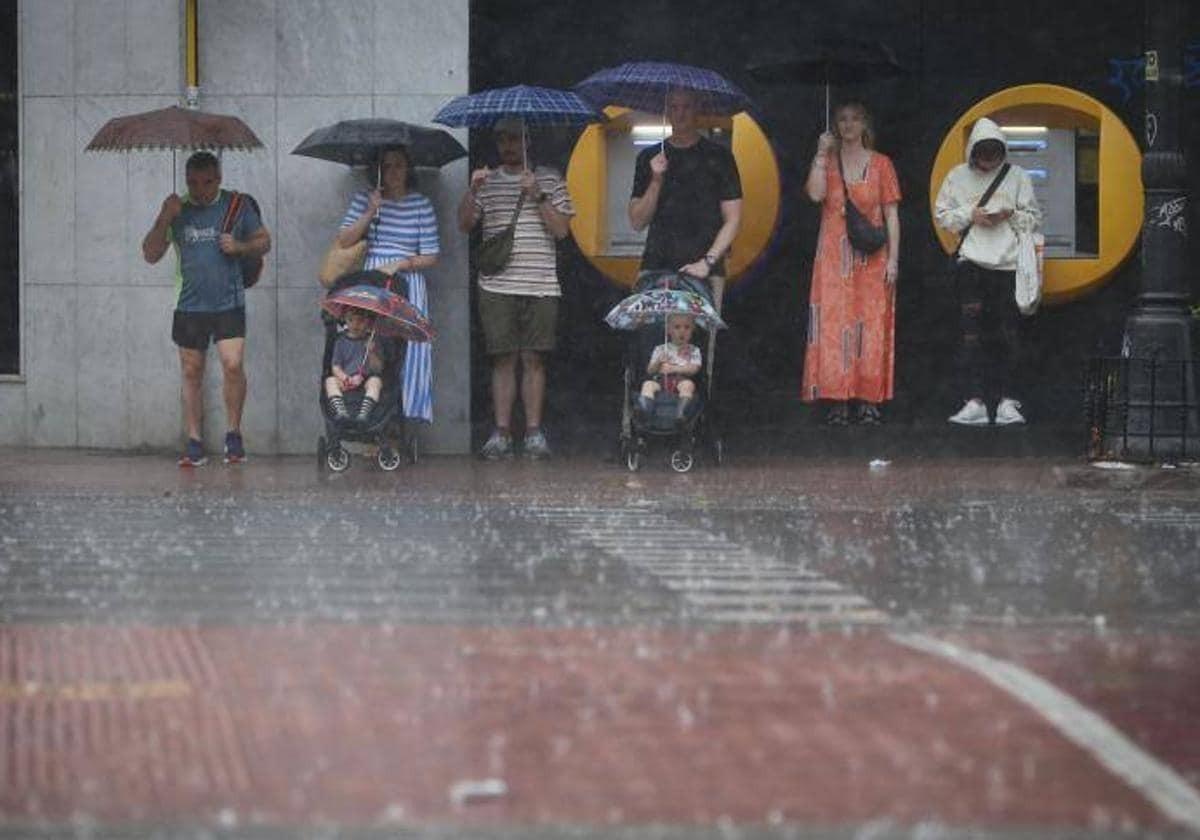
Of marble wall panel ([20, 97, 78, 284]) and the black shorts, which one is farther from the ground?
marble wall panel ([20, 97, 78, 284])

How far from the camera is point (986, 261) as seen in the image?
53.8 ft

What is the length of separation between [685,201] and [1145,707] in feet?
31.9

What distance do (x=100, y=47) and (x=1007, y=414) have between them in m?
6.90

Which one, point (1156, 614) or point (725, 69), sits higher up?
point (725, 69)

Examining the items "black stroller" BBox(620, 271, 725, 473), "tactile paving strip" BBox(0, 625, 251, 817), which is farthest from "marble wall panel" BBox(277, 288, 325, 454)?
"tactile paving strip" BBox(0, 625, 251, 817)

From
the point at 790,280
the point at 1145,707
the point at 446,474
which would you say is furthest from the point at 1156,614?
the point at 790,280

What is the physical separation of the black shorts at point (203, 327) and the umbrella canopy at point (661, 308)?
2.61 metres

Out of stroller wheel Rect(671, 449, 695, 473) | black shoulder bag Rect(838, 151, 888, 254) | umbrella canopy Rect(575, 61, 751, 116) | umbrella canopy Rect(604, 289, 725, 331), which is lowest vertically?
stroller wheel Rect(671, 449, 695, 473)

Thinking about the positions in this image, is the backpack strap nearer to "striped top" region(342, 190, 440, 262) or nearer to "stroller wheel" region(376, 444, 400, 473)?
"striped top" region(342, 190, 440, 262)

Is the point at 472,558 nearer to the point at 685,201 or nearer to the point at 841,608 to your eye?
the point at 841,608

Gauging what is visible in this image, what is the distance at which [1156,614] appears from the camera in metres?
8.53

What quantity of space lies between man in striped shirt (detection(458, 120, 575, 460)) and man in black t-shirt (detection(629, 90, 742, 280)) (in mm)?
624

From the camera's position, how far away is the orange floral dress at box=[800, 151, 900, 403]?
1648 centimetres

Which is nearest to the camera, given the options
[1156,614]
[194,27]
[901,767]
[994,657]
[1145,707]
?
[901,767]
